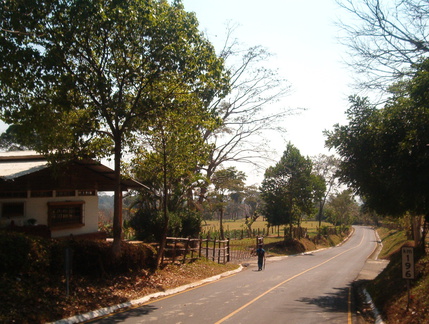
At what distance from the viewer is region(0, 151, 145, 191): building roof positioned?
1591 cm

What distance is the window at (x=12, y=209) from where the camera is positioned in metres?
16.6

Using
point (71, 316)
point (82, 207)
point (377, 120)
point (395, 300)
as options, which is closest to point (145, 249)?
point (82, 207)

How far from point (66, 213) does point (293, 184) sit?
36.1 metres

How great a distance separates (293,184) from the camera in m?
51.1

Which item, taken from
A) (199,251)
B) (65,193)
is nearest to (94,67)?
(65,193)

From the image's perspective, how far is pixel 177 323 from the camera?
10.2 metres

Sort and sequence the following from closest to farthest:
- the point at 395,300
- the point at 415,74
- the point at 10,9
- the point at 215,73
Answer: the point at 10,9
the point at 395,300
the point at 415,74
the point at 215,73

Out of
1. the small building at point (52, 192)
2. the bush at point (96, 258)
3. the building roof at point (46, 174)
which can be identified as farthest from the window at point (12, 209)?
the bush at point (96, 258)

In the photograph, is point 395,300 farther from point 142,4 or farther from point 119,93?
point 142,4

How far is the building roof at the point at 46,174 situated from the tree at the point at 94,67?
1902mm

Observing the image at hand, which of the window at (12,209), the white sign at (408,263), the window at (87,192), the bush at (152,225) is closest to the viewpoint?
the white sign at (408,263)

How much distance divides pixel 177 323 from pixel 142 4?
962 centimetres

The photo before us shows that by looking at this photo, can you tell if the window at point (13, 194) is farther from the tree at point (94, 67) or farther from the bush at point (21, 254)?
the bush at point (21, 254)

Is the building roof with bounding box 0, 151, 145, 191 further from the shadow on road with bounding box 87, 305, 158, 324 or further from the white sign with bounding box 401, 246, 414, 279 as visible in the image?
the white sign with bounding box 401, 246, 414, 279
